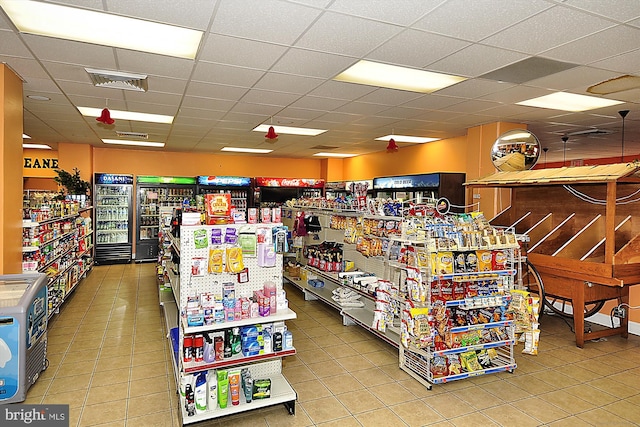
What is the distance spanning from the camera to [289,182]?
12.2 meters

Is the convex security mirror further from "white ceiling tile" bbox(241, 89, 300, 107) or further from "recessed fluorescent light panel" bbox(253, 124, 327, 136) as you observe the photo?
"recessed fluorescent light panel" bbox(253, 124, 327, 136)

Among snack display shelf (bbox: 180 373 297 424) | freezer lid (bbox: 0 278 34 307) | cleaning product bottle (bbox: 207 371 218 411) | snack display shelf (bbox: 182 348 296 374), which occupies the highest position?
freezer lid (bbox: 0 278 34 307)

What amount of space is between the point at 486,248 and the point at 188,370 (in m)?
3.04

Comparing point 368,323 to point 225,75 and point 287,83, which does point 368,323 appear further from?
point 225,75

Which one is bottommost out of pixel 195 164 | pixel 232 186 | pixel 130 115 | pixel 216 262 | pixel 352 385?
pixel 352 385

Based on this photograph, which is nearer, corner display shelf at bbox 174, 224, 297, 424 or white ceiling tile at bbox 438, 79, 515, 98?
corner display shelf at bbox 174, 224, 297, 424

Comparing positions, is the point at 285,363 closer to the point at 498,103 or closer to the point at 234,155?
the point at 498,103

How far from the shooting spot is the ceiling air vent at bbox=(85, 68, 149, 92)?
4.41 m

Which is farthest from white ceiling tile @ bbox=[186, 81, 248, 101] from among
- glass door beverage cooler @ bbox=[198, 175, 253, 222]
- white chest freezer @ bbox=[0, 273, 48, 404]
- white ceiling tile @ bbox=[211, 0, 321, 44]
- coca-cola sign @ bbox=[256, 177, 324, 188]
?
coca-cola sign @ bbox=[256, 177, 324, 188]

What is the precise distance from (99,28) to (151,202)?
332 inches

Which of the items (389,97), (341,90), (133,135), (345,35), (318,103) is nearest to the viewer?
(345,35)

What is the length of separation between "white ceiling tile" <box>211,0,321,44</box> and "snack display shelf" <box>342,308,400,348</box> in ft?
11.0

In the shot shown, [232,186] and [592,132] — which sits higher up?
[592,132]

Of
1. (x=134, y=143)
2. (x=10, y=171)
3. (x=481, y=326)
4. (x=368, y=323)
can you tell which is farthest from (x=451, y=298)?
(x=134, y=143)
